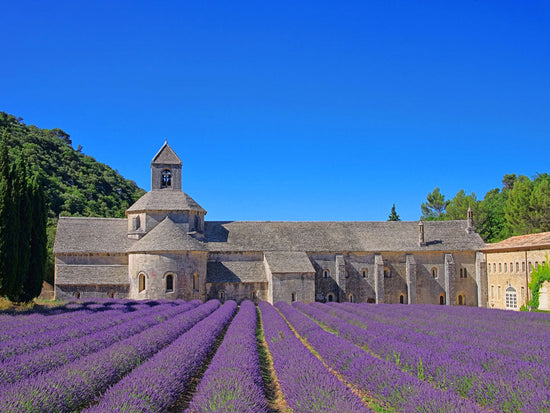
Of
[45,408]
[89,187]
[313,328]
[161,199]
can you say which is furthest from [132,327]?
[89,187]

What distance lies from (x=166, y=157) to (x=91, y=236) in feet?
31.0

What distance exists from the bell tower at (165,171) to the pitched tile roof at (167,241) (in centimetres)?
515

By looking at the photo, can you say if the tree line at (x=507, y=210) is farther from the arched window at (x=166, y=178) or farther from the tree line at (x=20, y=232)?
the tree line at (x=20, y=232)

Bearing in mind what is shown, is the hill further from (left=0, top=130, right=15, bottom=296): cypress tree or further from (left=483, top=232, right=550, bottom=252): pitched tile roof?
(left=483, top=232, right=550, bottom=252): pitched tile roof

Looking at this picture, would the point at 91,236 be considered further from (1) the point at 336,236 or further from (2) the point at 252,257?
(1) the point at 336,236

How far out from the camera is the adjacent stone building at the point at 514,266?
35531 millimetres

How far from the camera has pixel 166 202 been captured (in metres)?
42.8

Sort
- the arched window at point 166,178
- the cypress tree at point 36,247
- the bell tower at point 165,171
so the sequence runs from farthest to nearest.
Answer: the arched window at point 166,178 < the bell tower at point 165,171 < the cypress tree at point 36,247

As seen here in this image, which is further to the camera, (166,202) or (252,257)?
(252,257)

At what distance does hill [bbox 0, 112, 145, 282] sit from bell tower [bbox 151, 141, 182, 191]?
16087mm

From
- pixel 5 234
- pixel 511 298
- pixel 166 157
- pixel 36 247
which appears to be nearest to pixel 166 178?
pixel 166 157

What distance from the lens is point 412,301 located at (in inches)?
1719

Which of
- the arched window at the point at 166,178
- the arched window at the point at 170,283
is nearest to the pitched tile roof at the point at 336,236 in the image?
the arched window at the point at 166,178

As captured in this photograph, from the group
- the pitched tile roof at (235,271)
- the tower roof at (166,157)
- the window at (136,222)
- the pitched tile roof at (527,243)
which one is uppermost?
the tower roof at (166,157)
